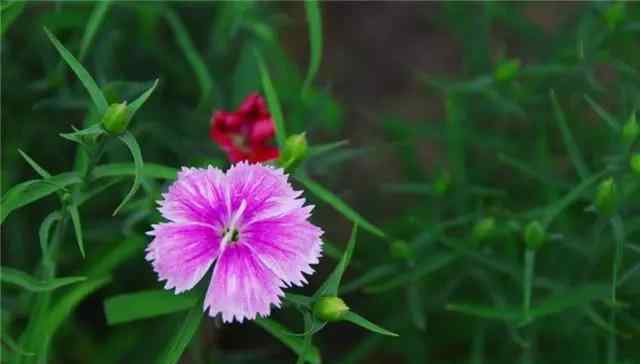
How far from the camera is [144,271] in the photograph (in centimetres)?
175

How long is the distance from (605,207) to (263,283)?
0.47m

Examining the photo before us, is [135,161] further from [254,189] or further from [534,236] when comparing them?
[534,236]

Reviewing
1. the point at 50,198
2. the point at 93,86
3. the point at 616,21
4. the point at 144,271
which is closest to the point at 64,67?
the point at 50,198

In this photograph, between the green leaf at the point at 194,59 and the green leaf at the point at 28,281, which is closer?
the green leaf at the point at 28,281

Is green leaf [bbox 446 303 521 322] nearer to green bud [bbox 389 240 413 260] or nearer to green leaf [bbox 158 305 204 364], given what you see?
green bud [bbox 389 240 413 260]

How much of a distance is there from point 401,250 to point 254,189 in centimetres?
41

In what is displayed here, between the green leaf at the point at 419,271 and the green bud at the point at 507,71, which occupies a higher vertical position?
the green bud at the point at 507,71

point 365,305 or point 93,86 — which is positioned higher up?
point 93,86

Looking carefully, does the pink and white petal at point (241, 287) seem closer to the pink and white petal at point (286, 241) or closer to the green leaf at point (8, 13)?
the pink and white petal at point (286, 241)

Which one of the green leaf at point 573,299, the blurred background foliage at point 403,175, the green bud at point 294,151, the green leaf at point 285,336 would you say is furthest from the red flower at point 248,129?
the green leaf at point 573,299

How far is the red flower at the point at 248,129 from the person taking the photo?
1.43m

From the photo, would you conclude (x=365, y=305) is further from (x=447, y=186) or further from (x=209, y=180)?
(x=209, y=180)

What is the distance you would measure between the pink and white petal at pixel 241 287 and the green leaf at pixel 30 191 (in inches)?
8.7

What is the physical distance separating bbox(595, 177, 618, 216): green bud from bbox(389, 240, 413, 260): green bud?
0.94 ft
